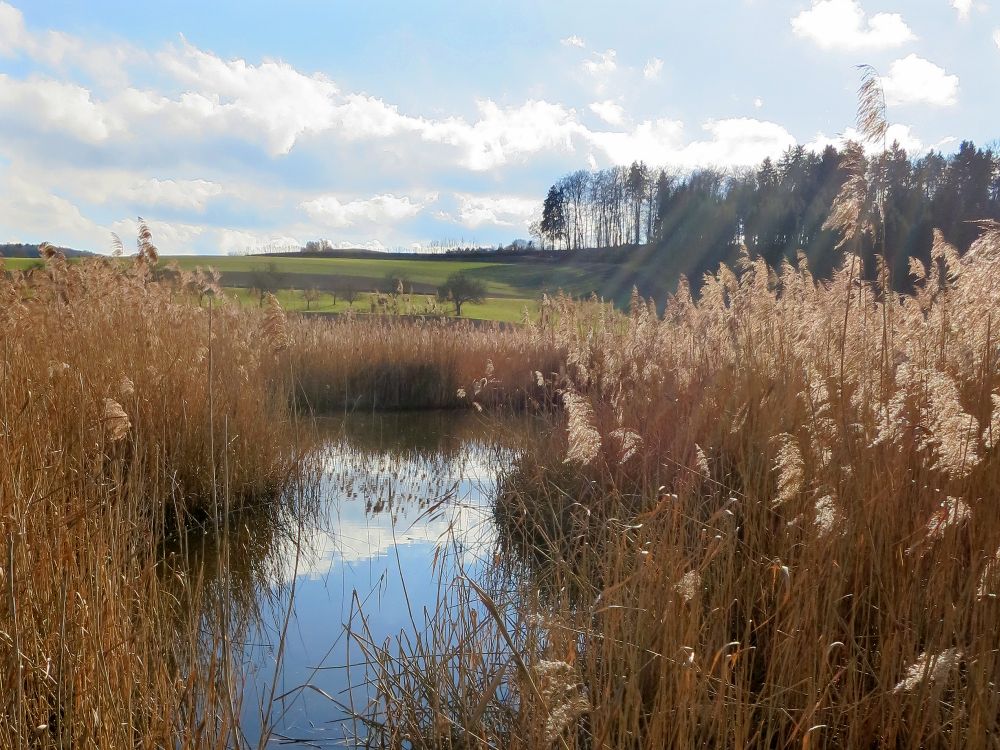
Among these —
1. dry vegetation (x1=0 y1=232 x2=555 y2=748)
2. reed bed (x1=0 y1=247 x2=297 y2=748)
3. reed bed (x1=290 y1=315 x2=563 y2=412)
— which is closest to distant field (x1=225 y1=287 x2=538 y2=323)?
reed bed (x1=290 y1=315 x2=563 y2=412)

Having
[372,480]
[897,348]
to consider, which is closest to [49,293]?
[372,480]

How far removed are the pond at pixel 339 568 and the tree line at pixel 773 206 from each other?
2.37 m

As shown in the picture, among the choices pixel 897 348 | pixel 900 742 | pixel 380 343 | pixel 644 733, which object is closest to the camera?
pixel 900 742

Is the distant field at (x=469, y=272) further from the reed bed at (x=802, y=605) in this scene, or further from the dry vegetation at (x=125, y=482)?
the reed bed at (x=802, y=605)

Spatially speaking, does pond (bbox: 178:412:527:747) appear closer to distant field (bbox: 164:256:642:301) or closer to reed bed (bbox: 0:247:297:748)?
reed bed (bbox: 0:247:297:748)

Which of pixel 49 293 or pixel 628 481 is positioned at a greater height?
pixel 49 293

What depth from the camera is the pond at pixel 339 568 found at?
2.41 m

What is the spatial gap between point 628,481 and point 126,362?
2.85 m

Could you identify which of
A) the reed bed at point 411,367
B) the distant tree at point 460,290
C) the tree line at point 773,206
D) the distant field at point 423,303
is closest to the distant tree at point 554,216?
the tree line at point 773,206

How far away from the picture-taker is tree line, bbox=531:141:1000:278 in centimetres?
2273

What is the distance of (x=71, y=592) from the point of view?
1952 mm

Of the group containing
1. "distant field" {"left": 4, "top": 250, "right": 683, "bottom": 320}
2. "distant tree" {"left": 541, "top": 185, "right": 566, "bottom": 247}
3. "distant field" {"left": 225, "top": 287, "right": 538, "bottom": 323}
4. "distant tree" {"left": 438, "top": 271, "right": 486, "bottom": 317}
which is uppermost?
"distant tree" {"left": 541, "top": 185, "right": 566, "bottom": 247}

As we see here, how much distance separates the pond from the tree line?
237cm

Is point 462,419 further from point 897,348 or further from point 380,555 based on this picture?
point 897,348
